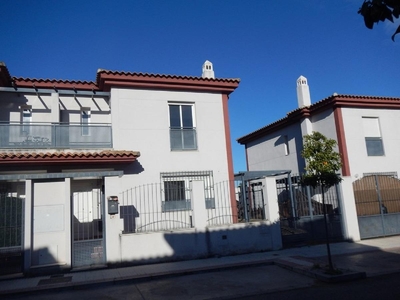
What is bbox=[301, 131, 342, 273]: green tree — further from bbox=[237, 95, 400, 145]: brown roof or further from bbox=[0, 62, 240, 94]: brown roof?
bbox=[237, 95, 400, 145]: brown roof

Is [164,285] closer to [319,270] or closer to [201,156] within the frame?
[319,270]

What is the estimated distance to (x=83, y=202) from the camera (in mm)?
10039

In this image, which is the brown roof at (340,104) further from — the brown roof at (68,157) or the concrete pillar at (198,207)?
the brown roof at (68,157)

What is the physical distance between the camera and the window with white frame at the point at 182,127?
12.8 meters

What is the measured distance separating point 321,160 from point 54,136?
29.2 feet

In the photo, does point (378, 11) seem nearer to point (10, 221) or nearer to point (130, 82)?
point (10, 221)

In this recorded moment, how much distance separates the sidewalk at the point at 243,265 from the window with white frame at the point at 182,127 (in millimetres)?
4583

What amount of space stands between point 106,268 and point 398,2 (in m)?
8.70

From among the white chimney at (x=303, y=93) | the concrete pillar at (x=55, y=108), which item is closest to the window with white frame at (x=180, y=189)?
the concrete pillar at (x=55, y=108)

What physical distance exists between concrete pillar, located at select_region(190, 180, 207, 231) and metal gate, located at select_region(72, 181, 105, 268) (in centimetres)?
266

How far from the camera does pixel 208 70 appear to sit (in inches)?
625

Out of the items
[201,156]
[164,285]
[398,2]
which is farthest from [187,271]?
[398,2]

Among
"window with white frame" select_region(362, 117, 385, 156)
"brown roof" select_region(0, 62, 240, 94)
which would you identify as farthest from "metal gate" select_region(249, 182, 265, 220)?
"window with white frame" select_region(362, 117, 385, 156)

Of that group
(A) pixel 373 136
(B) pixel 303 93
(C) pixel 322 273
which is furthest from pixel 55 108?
(A) pixel 373 136
